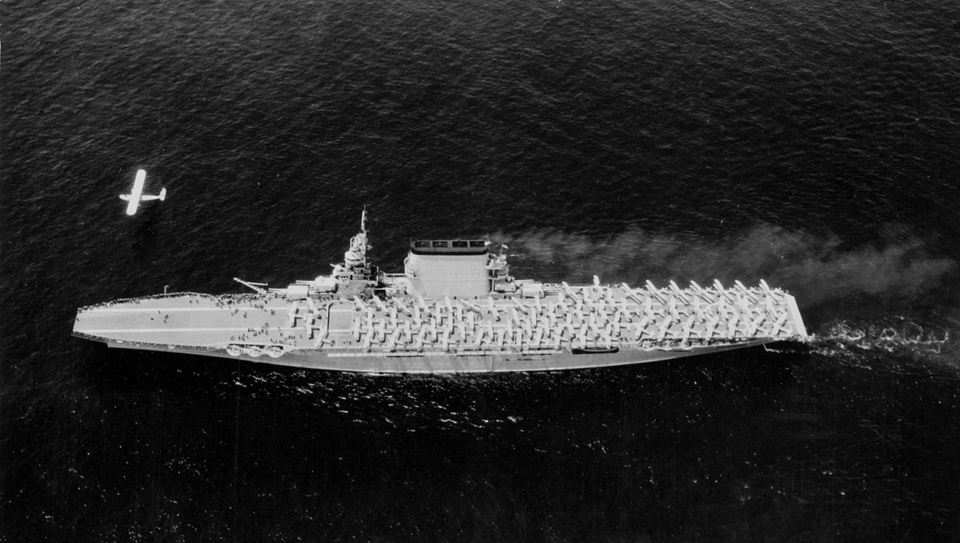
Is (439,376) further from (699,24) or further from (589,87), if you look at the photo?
(699,24)

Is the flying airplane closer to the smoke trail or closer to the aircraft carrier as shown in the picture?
the aircraft carrier

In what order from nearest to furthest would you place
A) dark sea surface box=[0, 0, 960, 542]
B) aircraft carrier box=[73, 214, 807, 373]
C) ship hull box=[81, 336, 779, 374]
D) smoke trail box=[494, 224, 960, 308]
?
dark sea surface box=[0, 0, 960, 542] < aircraft carrier box=[73, 214, 807, 373] < ship hull box=[81, 336, 779, 374] < smoke trail box=[494, 224, 960, 308]

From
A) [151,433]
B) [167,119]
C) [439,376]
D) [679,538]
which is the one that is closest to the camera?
[679,538]

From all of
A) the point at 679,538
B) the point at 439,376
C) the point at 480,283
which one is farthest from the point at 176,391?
the point at 679,538

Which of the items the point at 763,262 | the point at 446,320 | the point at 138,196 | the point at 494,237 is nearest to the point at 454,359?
the point at 446,320

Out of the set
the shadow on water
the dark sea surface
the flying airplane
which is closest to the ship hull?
the shadow on water

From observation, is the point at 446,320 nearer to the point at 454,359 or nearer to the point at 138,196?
the point at 454,359
